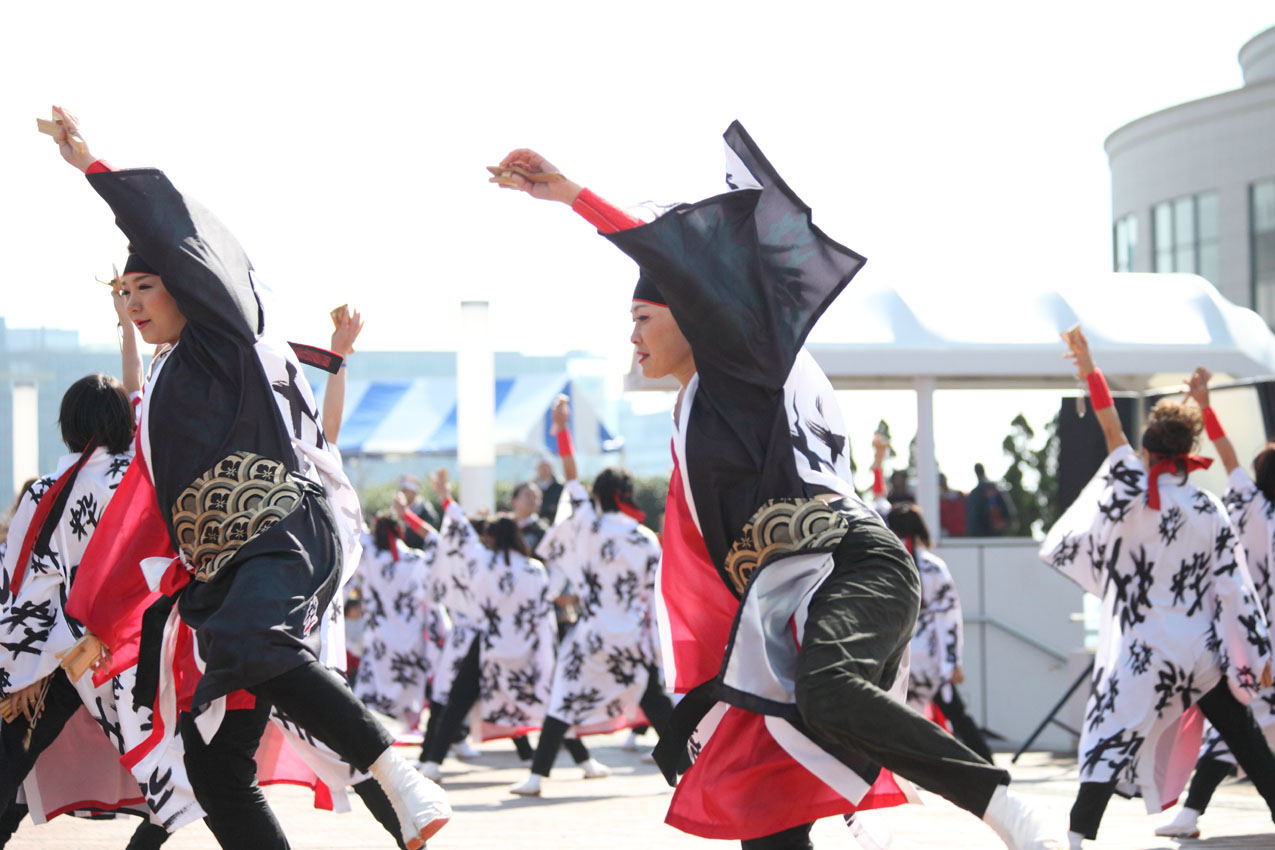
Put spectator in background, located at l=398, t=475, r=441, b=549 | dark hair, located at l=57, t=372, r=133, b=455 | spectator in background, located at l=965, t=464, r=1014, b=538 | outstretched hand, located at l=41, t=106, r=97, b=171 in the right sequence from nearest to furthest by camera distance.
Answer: outstretched hand, located at l=41, t=106, r=97, b=171 < dark hair, located at l=57, t=372, r=133, b=455 < spectator in background, located at l=398, t=475, r=441, b=549 < spectator in background, located at l=965, t=464, r=1014, b=538

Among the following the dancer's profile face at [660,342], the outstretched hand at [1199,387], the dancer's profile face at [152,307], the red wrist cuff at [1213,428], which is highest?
the dancer's profile face at [152,307]

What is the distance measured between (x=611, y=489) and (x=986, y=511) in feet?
15.9

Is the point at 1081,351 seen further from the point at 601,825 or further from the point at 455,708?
the point at 455,708

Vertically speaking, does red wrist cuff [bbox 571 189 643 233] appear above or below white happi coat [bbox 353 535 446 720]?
above

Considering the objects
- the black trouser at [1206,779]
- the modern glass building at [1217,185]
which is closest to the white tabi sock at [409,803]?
the black trouser at [1206,779]

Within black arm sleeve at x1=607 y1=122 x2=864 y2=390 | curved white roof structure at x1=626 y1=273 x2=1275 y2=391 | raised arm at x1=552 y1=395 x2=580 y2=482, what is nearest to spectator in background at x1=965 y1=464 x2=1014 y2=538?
curved white roof structure at x1=626 y1=273 x2=1275 y2=391

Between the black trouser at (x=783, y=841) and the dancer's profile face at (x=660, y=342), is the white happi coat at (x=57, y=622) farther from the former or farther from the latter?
the black trouser at (x=783, y=841)

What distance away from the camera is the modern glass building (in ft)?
103

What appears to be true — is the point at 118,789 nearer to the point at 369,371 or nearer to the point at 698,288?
the point at 698,288

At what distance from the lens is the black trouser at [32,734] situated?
522cm

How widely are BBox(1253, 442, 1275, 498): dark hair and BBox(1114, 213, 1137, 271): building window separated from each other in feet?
93.6

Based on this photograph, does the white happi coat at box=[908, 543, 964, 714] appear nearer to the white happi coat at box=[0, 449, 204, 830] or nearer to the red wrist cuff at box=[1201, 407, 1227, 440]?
the red wrist cuff at box=[1201, 407, 1227, 440]

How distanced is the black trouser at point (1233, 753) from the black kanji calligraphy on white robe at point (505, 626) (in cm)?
440

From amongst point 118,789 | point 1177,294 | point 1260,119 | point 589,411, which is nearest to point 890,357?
point 1177,294
